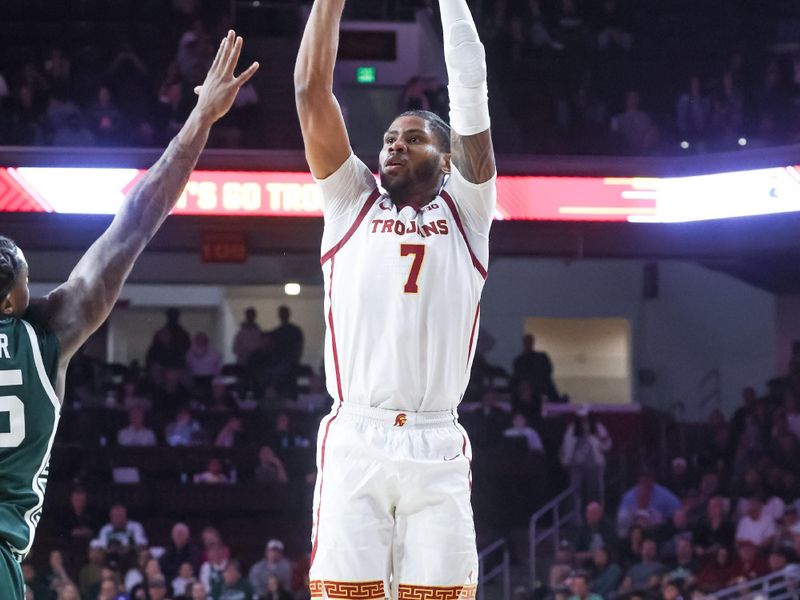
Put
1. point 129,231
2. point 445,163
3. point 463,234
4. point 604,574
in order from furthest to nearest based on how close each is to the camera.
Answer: point 604,574
point 445,163
point 463,234
point 129,231

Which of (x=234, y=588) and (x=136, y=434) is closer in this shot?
(x=234, y=588)

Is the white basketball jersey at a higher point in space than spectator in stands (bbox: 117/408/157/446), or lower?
lower

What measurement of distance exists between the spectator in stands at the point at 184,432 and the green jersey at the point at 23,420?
13.3 meters

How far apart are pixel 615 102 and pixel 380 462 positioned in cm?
1610

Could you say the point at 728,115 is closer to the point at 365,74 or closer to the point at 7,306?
the point at 365,74

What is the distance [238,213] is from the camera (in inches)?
587

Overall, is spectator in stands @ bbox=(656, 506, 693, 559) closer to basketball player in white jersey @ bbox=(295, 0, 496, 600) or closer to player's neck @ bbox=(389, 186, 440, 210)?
basketball player in white jersey @ bbox=(295, 0, 496, 600)

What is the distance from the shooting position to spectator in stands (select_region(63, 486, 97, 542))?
15.5m

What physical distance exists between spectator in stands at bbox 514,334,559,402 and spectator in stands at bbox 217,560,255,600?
6540 mm

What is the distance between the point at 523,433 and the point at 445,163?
1248cm

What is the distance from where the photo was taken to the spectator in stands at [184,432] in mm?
17219

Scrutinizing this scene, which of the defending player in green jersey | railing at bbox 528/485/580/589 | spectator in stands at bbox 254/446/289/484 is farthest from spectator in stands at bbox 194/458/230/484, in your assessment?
the defending player in green jersey

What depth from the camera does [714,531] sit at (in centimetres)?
1527

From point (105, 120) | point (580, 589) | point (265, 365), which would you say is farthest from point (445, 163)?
point (265, 365)
